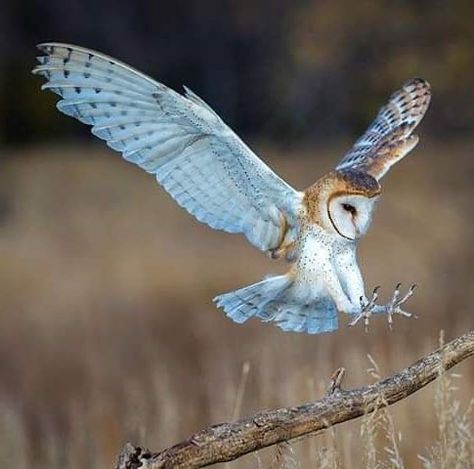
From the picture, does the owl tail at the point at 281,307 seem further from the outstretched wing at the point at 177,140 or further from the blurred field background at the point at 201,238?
the blurred field background at the point at 201,238

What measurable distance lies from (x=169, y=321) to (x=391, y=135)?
21.7ft

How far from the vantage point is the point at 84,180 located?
17.7m

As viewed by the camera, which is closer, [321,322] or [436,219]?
[321,322]

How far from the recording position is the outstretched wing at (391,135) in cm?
353

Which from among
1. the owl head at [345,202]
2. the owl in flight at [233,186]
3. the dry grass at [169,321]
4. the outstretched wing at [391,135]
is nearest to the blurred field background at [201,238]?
the dry grass at [169,321]

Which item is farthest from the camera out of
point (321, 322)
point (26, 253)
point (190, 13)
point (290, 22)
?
point (190, 13)

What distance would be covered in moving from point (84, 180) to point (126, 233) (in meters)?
3.19

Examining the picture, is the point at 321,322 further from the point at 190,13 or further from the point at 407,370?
the point at 190,13

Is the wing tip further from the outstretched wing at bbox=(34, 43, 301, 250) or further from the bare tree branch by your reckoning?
the bare tree branch

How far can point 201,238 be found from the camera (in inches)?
563

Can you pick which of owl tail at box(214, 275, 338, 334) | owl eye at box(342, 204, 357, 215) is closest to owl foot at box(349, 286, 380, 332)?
owl tail at box(214, 275, 338, 334)

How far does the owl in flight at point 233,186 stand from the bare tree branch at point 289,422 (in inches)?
12.9

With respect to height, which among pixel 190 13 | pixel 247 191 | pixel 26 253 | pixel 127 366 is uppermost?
pixel 190 13

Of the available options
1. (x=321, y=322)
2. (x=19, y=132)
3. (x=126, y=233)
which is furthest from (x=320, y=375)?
(x=19, y=132)
